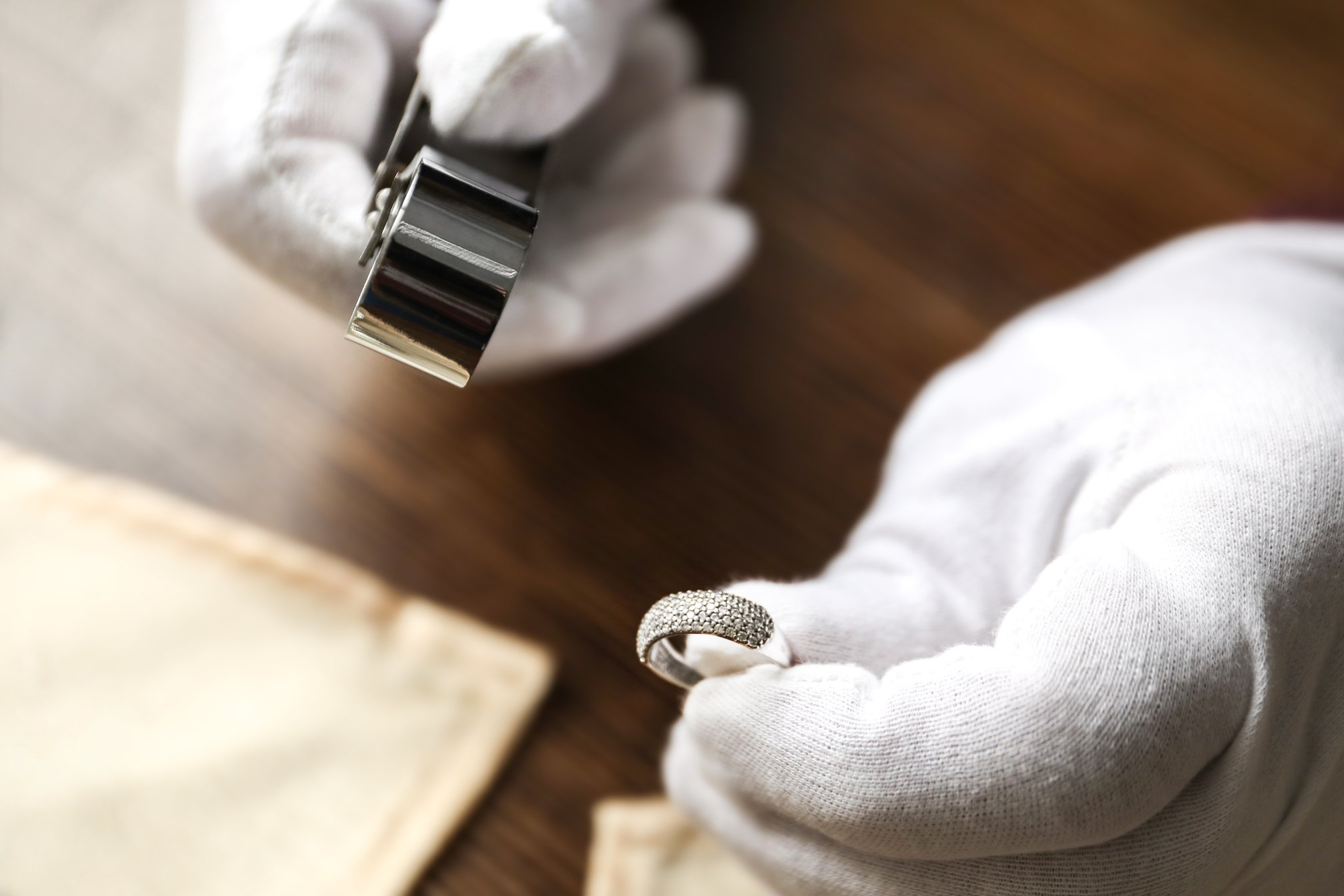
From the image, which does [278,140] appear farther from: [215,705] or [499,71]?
[215,705]

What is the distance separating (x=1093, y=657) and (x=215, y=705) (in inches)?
18.1

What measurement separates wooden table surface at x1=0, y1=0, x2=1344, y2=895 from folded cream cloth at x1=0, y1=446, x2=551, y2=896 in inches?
1.1

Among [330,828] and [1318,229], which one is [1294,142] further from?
[330,828]

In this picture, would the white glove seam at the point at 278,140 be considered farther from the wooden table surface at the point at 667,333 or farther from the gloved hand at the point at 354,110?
the wooden table surface at the point at 667,333

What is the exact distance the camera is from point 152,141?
0.62 m

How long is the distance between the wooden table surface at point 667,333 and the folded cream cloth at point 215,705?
27 millimetres

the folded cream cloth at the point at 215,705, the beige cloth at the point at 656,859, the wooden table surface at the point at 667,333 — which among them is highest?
the wooden table surface at the point at 667,333

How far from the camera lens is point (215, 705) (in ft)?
1.71

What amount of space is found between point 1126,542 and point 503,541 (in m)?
0.37

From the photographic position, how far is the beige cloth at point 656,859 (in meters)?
0.53

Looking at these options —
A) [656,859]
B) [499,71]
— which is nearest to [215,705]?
[656,859]

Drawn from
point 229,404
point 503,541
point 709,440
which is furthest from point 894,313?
point 229,404

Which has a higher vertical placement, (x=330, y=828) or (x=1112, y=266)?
(x=1112, y=266)

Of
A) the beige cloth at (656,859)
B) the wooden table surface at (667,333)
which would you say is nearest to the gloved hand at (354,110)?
the wooden table surface at (667,333)
